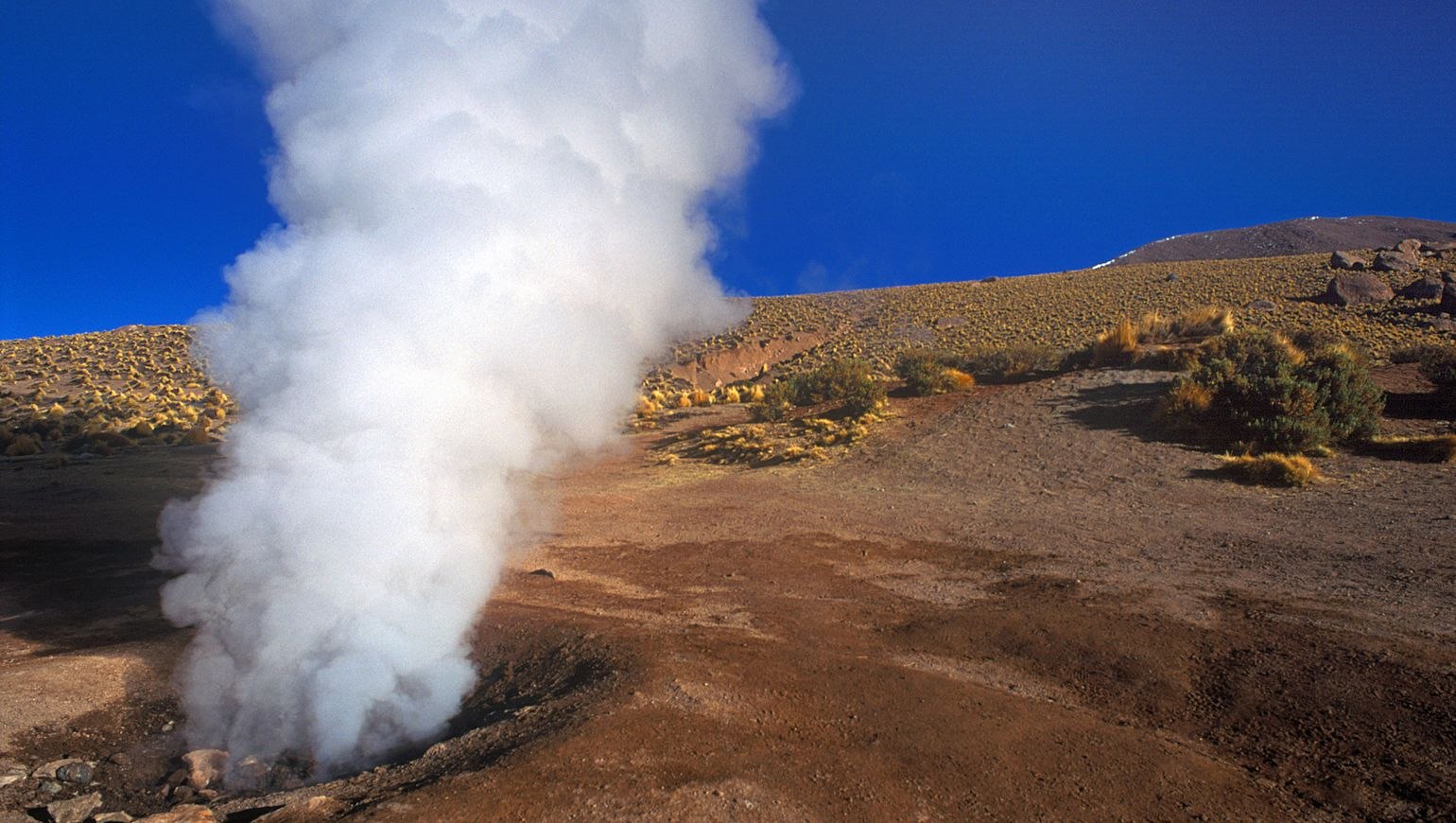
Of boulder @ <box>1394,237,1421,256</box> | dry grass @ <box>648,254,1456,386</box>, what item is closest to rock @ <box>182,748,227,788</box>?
dry grass @ <box>648,254,1456,386</box>

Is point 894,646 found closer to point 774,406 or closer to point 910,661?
point 910,661

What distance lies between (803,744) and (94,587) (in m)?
8.28

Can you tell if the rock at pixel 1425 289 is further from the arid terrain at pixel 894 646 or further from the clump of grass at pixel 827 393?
the clump of grass at pixel 827 393

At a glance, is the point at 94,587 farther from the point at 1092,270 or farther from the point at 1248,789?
the point at 1092,270

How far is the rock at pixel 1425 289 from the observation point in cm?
3042

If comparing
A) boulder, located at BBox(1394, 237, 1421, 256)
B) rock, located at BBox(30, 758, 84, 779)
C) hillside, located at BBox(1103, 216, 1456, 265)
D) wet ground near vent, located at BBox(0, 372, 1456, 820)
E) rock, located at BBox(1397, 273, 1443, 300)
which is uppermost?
hillside, located at BBox(1103, 216, 1456, 265)

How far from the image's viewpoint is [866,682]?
5047mm

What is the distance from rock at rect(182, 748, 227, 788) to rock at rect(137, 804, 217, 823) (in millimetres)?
466

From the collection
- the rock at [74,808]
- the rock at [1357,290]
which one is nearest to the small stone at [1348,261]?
the rock at [1357,290]

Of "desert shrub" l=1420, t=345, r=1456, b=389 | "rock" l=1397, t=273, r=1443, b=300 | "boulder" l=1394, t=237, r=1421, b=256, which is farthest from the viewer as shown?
"boulder" l=1394, t=237, r=1421, b=256

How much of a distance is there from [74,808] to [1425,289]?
144 ft

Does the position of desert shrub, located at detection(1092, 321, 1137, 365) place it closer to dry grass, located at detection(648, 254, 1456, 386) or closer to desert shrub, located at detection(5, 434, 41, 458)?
Result: dry grass, located at detection(648, 254, 1456, 386)

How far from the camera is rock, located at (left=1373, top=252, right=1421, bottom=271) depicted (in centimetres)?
3753

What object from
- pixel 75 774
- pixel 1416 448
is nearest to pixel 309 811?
pixel 75 774
